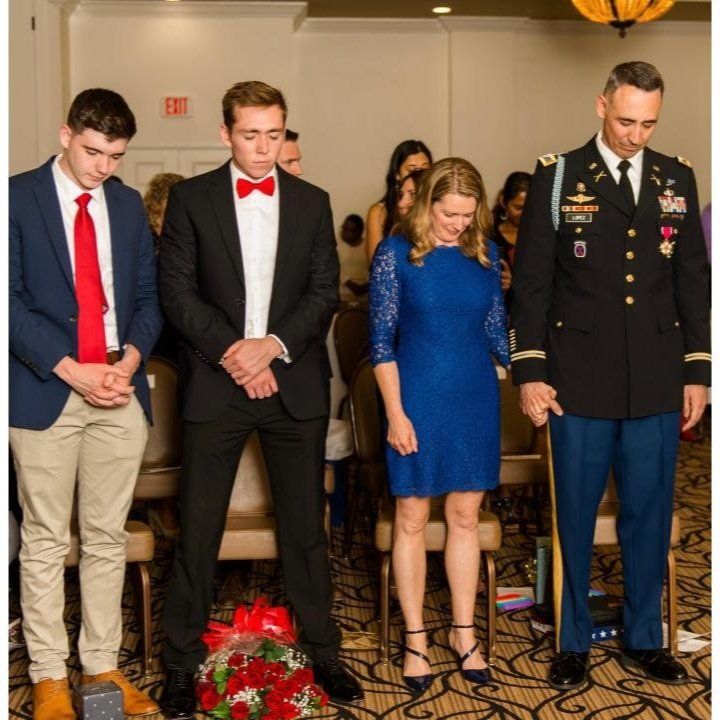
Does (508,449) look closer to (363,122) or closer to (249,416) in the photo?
(249,416)

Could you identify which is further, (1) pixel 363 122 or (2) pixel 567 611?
(1) pixel 363 122

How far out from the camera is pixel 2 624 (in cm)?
192

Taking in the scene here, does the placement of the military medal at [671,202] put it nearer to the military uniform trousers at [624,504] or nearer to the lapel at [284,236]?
the military uniform trousers at [624,504]

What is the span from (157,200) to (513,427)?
1.92 meters

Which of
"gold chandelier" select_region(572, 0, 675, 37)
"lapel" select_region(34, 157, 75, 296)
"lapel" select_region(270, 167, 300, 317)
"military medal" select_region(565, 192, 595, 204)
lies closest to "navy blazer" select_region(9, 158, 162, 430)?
"lapel" select_region(34, 157, 75, 296)

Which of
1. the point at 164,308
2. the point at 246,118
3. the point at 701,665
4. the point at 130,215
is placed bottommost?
the point at 701,665

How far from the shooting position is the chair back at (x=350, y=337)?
589 centimetres

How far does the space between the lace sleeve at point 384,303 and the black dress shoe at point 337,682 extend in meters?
0.93

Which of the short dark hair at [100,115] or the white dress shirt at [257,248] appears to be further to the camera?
the white dress shirt at [257,248]

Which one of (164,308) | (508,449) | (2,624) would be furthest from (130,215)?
(508,449)

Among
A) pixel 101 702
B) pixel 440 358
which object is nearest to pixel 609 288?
pixel 440 358

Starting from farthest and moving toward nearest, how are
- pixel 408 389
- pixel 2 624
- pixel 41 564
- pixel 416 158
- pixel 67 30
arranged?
pixel 67 30 → pixel 416 158 → pixel 408 389 → pixel 41 564 → pixel 2 624

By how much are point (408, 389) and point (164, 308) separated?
2.53 feet

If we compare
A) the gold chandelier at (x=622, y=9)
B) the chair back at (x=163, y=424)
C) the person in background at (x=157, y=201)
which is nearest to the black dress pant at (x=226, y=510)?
the chair back at (x=163, y=424)
